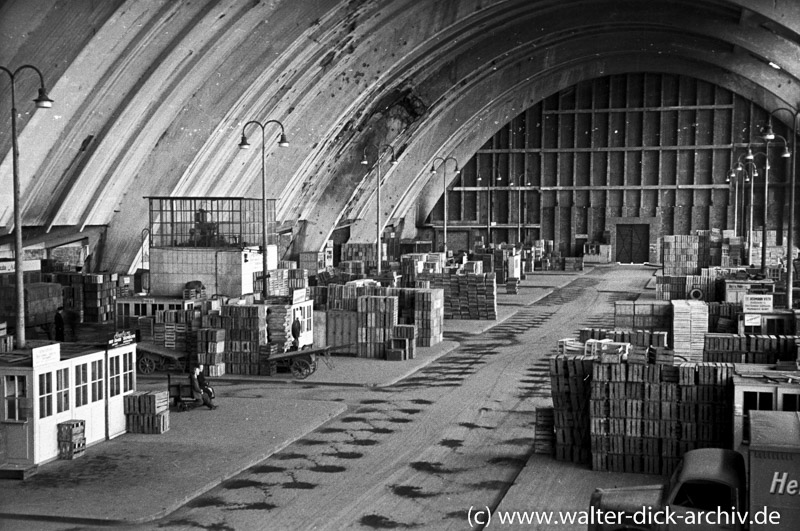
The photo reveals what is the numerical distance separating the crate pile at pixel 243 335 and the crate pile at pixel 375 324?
3.89 metres

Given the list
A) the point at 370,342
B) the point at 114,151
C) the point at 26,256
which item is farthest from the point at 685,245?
the point at 26,256

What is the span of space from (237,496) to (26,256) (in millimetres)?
26030

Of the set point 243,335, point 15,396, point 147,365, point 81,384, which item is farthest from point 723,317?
point 15,396

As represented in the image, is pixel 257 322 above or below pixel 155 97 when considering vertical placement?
below

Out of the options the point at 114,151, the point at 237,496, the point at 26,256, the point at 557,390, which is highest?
the point at 114,151

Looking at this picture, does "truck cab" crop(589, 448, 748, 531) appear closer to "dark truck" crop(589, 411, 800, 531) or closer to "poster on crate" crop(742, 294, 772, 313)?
"dark truck" crop(589, 411, 800, 531)

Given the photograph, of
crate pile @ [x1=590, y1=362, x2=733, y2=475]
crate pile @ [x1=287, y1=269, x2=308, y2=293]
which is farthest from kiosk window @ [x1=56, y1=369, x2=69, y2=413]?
crate pile @ [x1=287, y1=269, x2=308, y2=293]

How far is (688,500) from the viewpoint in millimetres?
11344

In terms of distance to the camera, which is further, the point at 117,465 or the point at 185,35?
the point at 185,35

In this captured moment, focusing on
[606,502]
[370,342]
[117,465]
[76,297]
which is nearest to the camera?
[606,502]

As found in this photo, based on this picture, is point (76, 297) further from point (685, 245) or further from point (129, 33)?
point (685, 245)

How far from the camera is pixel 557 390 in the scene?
54.6 ft

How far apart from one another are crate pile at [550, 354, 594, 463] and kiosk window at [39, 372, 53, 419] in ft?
28.2

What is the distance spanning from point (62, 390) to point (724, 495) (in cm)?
1105
